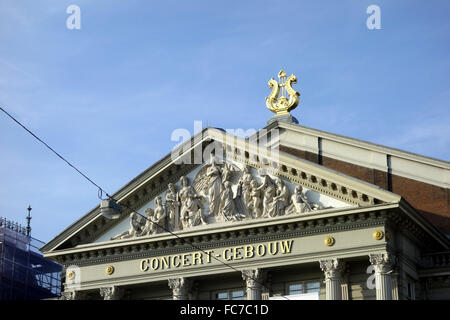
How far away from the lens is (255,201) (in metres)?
41.7

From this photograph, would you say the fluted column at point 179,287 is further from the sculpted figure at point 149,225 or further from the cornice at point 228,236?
the sculpted figure at point 149,225

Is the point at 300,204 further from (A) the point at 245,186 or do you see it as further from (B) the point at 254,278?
(B) the point at 254,278

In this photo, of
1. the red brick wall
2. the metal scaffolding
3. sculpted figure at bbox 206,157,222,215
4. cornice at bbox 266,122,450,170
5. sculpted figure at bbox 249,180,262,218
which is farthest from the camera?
the metal scaffolding

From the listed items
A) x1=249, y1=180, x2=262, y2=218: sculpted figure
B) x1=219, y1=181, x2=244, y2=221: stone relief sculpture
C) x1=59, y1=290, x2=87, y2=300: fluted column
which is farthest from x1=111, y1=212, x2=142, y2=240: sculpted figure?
x1=249, y1=180, x2=262, y2=218: sculpted figure

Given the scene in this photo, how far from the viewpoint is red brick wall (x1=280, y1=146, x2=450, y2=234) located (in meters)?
44.9

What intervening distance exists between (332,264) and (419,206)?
7.59 metres

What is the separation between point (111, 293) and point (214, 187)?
6632 mm

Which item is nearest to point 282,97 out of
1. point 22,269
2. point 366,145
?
point 366,145

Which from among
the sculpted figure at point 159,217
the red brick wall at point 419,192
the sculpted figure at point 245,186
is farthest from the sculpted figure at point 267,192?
the red brick wall at point 419,192

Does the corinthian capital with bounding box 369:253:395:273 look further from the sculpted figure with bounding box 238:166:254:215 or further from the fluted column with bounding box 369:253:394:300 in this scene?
the sculpted figure with bounding box 238:166:254:215

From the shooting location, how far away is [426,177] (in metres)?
46.0

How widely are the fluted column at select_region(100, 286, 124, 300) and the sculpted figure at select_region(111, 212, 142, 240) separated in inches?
89.8

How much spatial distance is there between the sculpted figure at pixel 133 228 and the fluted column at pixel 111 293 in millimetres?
2280
